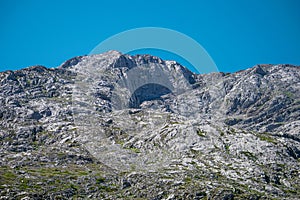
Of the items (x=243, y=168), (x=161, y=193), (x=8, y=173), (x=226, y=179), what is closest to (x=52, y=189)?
(x=8, y=173)

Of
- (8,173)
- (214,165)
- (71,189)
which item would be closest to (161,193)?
(71,189)

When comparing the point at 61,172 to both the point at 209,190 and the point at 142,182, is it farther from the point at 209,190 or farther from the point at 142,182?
the point at 209,190

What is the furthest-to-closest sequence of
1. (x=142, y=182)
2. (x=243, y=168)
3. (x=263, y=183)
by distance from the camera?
(x=243, y=168), (x=263, y=183), (x=142, y=182)

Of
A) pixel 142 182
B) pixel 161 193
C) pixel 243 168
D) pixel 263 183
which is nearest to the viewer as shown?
pixel 161 193

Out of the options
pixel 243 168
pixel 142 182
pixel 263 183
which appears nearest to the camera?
pixel 142 182

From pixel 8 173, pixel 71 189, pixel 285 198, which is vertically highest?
pixel 8 173

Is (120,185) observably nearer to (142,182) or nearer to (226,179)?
(142,182)

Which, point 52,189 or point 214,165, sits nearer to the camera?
point 52,189

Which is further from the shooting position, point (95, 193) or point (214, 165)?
point (214, 165)

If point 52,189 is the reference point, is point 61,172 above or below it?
above
